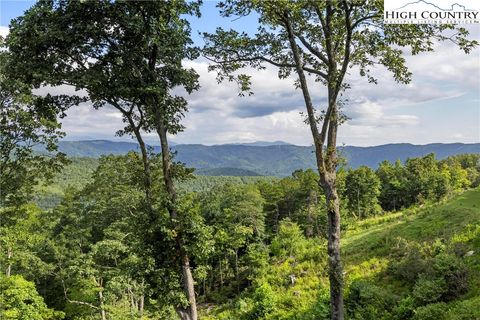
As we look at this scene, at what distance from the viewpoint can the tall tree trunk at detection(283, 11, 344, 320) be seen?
8984 millimetres

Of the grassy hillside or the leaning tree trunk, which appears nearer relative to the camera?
the leaning tree trunk

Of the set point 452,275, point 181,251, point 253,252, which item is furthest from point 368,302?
point 253,252

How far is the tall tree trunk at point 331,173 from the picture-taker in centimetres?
898

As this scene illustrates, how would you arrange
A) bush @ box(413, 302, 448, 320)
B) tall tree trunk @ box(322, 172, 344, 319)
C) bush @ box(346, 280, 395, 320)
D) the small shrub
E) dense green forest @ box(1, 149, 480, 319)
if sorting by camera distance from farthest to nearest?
bush @ box(346, 280, 395, 320) → the small shrub → dense green forest @ box(1, 149, 480, 319) → bush @ box(413, 302, 448, 320) → tall tree trunk @ box(322, 172, 344, 319)

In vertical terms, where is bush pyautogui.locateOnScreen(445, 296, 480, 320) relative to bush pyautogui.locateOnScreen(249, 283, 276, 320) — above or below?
above

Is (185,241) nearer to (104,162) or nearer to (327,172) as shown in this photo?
(327,172)

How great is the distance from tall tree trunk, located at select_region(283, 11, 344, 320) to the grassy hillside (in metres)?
1.66

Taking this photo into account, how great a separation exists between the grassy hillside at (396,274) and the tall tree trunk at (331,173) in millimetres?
1659

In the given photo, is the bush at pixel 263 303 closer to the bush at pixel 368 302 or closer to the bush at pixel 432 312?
the bush at pixel 368 302

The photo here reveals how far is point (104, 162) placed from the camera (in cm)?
2764

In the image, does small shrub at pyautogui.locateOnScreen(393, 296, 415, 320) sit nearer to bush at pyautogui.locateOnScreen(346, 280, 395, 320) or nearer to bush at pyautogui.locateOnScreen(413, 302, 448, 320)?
bush at pyautogui.locateOnScreen(346, 280, 395, 320)

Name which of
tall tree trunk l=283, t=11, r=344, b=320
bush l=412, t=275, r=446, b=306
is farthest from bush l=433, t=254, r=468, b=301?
tall tree trunk l=283, t=11, r=344, b=320

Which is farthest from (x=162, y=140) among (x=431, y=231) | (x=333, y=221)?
(x=431, y=231)

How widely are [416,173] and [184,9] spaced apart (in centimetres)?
7069
